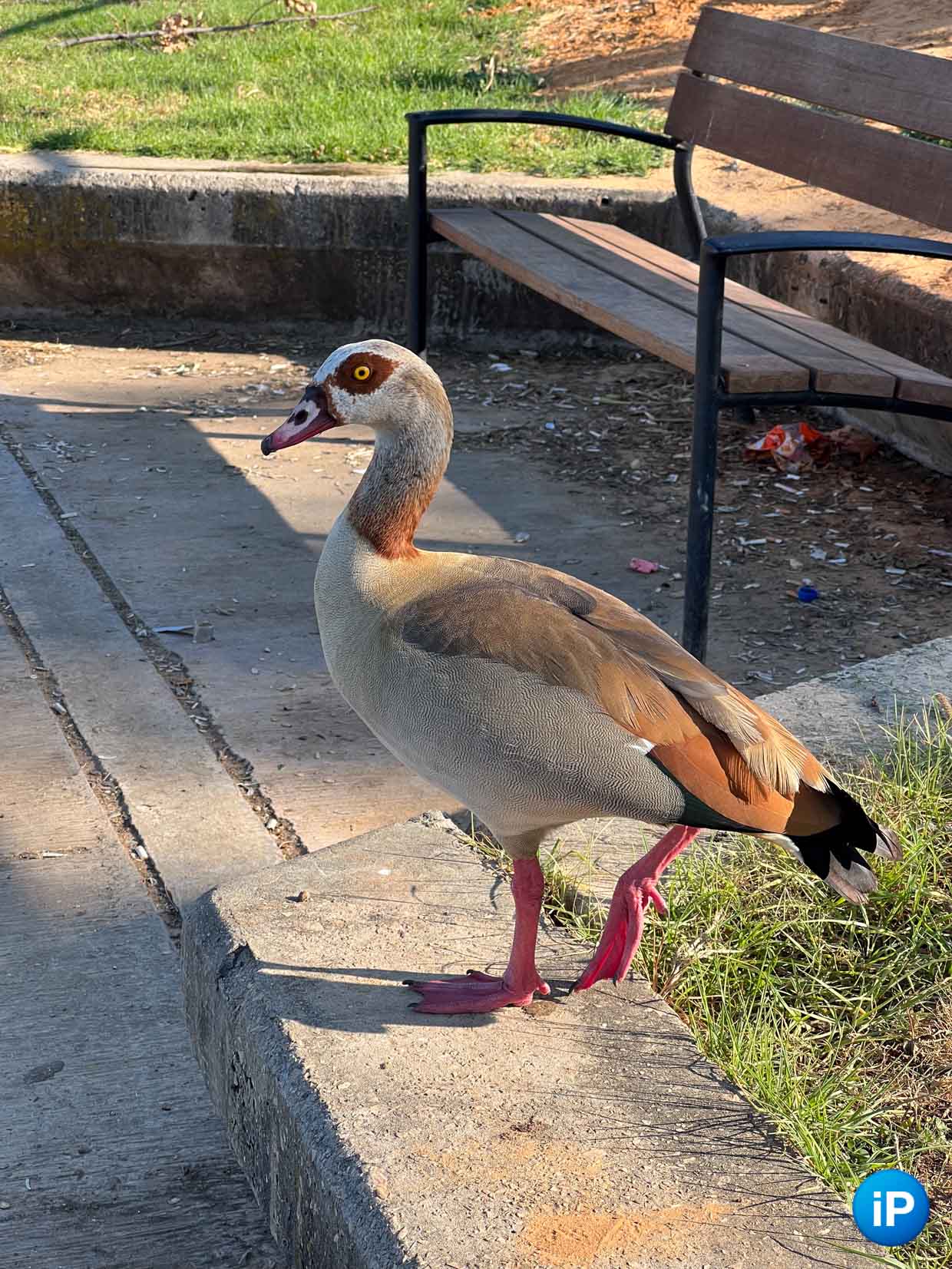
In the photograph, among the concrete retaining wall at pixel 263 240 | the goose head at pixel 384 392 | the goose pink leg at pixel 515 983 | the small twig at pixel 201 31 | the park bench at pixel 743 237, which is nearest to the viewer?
the goose pink leg at pixel 515 983

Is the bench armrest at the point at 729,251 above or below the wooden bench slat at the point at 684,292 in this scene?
above

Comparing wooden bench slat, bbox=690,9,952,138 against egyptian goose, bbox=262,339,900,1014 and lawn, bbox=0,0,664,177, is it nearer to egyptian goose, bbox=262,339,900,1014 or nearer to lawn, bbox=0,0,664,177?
lawn, bbox=0,0,664,177

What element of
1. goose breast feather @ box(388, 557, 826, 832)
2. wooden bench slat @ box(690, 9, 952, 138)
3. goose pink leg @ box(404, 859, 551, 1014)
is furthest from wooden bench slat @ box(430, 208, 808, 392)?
goose pink leg @ box(404, 859, 551, 1014)

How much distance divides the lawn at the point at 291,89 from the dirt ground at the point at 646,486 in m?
1.13

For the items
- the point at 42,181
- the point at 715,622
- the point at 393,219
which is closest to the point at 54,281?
Answer: the point at 42,181

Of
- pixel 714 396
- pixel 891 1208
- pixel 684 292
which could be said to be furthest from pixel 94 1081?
pixel 684 292

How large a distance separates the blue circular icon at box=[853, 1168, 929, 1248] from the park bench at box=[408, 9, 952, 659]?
5.73 ft

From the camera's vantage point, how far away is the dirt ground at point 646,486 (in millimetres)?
3930

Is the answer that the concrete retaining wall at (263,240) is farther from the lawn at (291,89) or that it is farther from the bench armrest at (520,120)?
the bench armrest at (520,120)

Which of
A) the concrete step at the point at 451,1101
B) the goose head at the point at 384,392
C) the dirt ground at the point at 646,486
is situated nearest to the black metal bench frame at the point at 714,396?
the dirt ground at the point at 646,486

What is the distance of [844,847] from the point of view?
1.98 meters

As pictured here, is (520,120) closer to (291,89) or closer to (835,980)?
(835,980)

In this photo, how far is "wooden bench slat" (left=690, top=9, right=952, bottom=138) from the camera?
4188 millimetres

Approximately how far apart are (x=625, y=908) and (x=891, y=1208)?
513 millimetres
